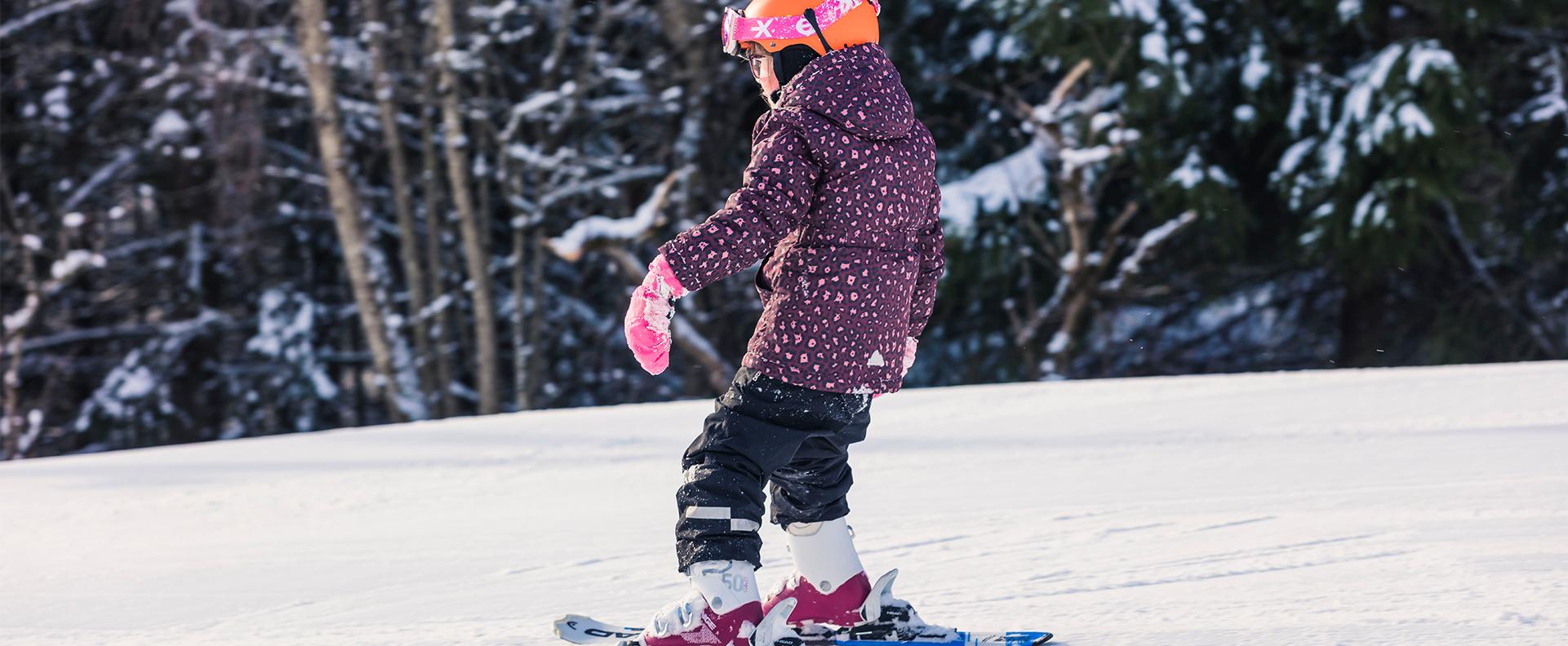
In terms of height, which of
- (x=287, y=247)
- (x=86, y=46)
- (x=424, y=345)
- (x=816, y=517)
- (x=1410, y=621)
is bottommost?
(x=424, y=345)

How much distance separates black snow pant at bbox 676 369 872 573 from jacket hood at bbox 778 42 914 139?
366mm

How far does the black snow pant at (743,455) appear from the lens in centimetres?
173

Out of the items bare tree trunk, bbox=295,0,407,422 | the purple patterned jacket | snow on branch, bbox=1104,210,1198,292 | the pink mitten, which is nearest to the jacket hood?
the purple patterned jacket

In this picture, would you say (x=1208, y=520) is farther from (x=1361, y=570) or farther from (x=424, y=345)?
(x=424, y=345)

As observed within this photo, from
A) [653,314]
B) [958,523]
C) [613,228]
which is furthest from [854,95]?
[613,228]

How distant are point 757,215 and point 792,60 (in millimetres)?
297

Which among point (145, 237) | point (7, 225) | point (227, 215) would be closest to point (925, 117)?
point (227, 215)

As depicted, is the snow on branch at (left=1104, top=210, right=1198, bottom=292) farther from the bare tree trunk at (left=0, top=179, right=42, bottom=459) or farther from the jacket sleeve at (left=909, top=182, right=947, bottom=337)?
the bare tree trunk at (left=0, top=179, right=42, bottom=459)

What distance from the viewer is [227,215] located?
27.2 ft

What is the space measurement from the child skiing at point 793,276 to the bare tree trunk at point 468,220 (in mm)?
6736

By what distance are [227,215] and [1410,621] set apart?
7.98 metres

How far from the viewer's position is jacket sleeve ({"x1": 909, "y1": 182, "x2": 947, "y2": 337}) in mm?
1963

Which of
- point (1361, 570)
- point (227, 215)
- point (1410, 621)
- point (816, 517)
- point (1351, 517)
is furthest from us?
point (227, 215)

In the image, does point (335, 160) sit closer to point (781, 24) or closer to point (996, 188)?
point (996, 188)
